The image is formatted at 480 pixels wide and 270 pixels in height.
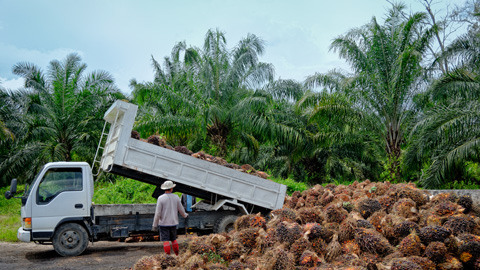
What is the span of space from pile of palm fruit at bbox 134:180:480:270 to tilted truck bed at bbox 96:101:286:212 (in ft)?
5.61

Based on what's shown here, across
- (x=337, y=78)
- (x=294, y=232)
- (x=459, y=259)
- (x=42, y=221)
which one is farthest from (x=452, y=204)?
(x=337, y=78)

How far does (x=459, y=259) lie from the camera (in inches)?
219

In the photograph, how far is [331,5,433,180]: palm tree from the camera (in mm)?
14961

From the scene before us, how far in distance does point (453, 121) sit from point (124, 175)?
9.63 meters

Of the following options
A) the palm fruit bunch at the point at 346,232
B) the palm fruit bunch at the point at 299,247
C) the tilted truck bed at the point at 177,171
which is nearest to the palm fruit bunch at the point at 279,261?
the palm fruit bunch at the point at 299,247

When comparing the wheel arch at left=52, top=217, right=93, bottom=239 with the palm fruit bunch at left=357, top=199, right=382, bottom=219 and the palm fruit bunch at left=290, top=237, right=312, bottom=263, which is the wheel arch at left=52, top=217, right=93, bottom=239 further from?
the palm fruit bunch at left=357, top=199, right=382, bottom=219

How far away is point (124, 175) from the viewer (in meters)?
8.77

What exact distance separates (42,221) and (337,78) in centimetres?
1298

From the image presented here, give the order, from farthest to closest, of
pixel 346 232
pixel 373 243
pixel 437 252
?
pixel 346 232 < pixel 373 243 < pixel 437 252

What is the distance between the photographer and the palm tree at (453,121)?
12.1m

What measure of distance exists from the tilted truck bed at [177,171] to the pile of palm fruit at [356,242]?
5.61 ft

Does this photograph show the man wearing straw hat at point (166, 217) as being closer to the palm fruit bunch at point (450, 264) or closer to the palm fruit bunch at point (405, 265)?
the palm fruit bunch at point (405, 265)

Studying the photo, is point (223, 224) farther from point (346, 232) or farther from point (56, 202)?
point (346, 232)

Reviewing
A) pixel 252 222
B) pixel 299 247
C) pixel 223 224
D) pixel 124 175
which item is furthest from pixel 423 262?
pixel 124 175
